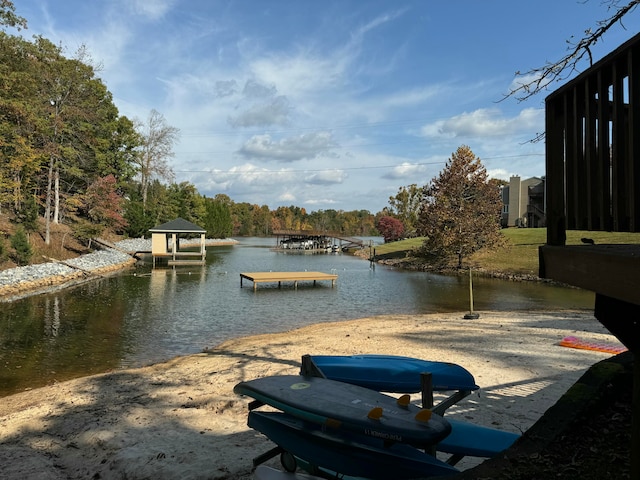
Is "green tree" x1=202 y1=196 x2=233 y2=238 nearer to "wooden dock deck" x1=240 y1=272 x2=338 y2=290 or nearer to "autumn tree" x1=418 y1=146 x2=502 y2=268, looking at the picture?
"autumn tree" x1=418 y1=146 x2=502 y2=268

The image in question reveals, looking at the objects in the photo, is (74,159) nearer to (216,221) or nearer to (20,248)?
(20,248)

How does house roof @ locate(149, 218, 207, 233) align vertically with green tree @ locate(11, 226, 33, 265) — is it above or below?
above

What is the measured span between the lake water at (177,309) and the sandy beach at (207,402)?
168 cm

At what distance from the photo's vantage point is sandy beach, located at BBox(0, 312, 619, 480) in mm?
4801

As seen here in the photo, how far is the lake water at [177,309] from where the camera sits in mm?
10398

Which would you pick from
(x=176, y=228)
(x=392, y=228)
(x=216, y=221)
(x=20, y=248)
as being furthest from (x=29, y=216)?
(x=392, y=228)

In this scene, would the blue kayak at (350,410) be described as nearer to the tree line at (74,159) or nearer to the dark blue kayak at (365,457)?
the dark blue kayak at (365,457)

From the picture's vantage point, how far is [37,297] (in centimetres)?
1897

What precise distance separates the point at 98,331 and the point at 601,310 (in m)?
14.1

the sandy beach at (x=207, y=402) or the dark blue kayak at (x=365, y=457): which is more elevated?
the dark blue kayak at (x=365, y=457)

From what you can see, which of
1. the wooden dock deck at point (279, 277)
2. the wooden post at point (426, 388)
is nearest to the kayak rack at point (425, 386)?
the wooden post at point (426, 388)

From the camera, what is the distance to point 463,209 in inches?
1432

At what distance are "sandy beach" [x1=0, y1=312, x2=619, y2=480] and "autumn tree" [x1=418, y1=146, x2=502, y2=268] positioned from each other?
24588 mm

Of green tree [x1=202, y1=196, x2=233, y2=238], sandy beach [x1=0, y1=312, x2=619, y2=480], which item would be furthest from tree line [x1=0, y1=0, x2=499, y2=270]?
sandy beach [x1=0, y1=312, x2=619, y2=480]
